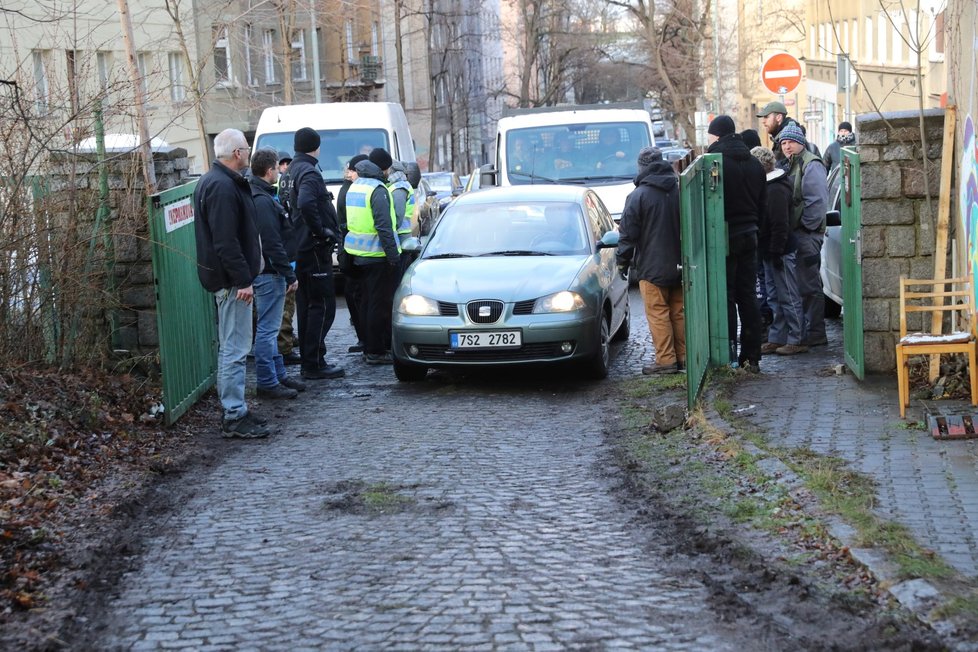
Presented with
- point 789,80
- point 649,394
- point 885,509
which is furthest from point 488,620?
point 789,80

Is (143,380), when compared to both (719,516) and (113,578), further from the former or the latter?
(719,516)

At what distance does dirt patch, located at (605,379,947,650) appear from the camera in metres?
4.90

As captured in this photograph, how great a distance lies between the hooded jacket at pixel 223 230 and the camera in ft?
29.6

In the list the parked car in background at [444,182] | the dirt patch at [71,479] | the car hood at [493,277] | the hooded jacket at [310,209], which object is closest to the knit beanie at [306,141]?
the hooded jacket at [310,209]

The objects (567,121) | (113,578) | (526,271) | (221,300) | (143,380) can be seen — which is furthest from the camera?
(567,121)

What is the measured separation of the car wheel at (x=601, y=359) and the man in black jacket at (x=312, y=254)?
2277mm

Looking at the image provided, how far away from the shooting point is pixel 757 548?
606 cm

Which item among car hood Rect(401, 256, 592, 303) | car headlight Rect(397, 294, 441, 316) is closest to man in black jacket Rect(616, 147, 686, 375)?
car hood Rect(401, 256, 592, 303)

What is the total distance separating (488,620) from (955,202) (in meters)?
6.06

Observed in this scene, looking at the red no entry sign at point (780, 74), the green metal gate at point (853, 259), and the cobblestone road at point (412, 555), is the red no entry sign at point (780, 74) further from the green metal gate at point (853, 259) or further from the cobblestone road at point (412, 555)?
the cobblestone road at point (412, 555)

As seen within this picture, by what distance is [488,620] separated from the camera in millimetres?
5160

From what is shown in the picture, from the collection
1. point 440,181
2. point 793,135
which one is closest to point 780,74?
point 793,135

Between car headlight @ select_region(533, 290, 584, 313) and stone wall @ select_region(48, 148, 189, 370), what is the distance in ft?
9.67

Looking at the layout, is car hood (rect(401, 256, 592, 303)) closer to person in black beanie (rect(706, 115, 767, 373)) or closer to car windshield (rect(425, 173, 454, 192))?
person in black beanie (rect(706, 115, 767, 373))
